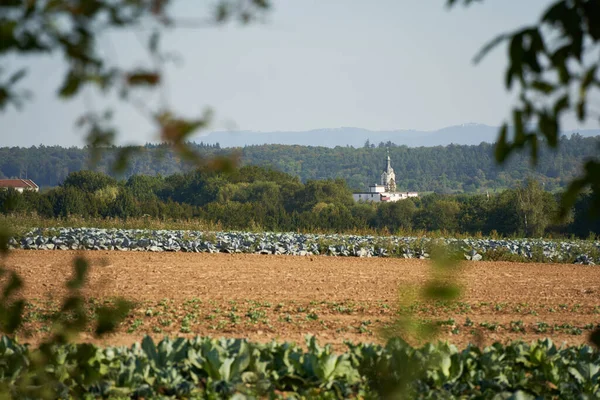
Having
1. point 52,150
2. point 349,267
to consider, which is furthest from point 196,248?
point 52,150

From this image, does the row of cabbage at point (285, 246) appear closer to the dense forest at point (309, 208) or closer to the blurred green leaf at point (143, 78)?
the dense forest at point (309, 208)

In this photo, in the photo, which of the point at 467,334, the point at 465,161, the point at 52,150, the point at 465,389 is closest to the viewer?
the point at 465,389

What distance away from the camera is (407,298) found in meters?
1.39

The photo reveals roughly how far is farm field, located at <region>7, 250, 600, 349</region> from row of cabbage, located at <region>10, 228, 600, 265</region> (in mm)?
963

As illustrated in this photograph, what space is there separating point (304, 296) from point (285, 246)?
25.0 feet

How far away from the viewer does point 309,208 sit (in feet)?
172

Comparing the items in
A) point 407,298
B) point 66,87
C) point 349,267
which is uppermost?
point 66,87

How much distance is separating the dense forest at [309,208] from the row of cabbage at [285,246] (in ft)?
10.1

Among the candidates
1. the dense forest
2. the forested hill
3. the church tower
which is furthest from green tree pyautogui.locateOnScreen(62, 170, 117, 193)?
the church tower

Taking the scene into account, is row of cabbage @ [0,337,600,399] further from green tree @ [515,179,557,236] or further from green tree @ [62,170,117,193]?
green tree @ [62,170,117,193]

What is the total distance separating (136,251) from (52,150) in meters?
47.2

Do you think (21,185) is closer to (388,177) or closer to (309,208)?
(309,208)

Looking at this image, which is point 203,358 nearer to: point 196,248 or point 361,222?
point 196,248

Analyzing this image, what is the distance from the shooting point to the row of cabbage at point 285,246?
61.5ft
